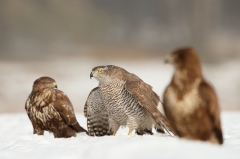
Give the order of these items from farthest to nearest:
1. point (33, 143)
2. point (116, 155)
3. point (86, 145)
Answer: point (33, 143) → point (86, 145) → point (116, 155)

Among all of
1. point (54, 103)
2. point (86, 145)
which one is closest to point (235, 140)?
point (86, 145)

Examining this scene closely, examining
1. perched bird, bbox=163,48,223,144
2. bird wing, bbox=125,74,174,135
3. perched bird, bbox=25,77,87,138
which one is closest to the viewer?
perched bird, bbox=163,48,223,144

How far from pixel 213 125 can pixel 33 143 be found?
142 inches

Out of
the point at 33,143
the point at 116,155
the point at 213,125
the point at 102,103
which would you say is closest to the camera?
the point at 213,125

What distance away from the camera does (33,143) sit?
7.66 meters

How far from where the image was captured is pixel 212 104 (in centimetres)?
508

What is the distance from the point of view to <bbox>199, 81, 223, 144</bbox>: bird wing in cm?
506

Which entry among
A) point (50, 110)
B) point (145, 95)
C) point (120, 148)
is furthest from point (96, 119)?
point (120, 148)

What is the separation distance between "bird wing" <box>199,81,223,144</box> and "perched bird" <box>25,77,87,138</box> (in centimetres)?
433

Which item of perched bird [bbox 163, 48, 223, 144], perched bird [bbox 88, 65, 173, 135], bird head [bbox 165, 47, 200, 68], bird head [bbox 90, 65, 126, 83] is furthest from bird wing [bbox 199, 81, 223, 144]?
bird head [bbox 90, 65, 126, 83]

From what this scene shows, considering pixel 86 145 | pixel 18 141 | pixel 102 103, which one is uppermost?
pixel 102 103

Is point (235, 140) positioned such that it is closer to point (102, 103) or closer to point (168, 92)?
point (102, 103)

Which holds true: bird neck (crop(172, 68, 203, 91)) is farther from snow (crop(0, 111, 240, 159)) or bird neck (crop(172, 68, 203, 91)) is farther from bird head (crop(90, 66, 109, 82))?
bird head (crop(90, 66, 109, 82))

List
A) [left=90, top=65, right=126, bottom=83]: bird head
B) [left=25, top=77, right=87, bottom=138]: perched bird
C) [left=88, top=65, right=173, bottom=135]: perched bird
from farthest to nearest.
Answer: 1. [left=25, top=77, right=87, bottom=138]: perched bird
2. [left=90, top=65, right=126, bottom=83]: bird head
3. [left=88, top=65, right=173, bottom=135]: perched bird
